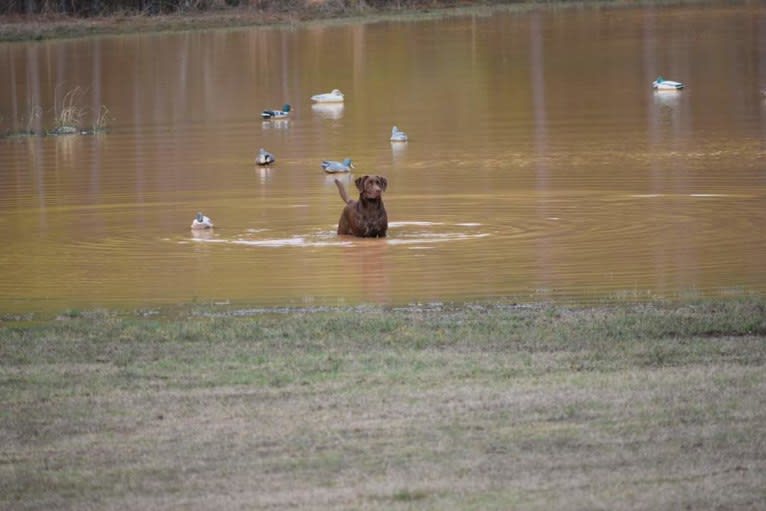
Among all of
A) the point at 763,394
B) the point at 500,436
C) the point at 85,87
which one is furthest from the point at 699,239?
the point at 85,87

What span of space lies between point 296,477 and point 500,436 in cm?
120

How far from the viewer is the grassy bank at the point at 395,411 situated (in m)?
7.76

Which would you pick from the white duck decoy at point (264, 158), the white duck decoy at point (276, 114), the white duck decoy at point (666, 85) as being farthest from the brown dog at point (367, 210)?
the white duck decoy at point (666, 85)

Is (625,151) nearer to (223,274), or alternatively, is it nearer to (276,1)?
(223,274)

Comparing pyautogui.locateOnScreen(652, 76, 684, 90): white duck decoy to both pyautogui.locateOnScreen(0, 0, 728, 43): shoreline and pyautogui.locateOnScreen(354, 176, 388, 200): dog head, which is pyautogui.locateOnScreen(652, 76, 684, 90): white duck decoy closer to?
pyautogui.locateOnScreen(354, 176, 388, 200): dog head

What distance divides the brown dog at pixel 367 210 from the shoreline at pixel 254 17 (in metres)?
52.2

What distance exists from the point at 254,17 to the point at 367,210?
58184 millimetres

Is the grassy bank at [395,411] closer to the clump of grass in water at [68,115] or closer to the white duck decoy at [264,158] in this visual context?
the white duck decoy at [264,158]

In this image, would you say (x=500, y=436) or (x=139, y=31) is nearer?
(x=500, y=436)

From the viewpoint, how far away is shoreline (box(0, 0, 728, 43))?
2815 inches

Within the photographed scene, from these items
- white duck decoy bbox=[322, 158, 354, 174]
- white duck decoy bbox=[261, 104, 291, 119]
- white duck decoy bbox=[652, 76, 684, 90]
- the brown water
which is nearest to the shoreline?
the brown water

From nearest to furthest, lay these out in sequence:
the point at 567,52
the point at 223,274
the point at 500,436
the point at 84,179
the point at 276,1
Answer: the point at 500,436
the point at 223,274
the point at 84,179
the point at 567,52
the point at 276,1

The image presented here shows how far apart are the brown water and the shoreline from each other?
16.8 m

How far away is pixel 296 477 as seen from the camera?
8000 millimetres
